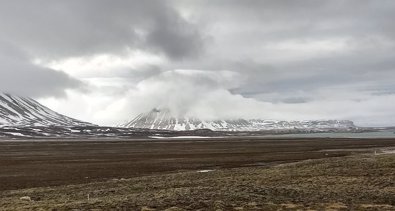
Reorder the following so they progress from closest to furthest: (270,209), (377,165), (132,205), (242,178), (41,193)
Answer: (270,209) → (132,205) → (41,193) → (242,178) → (377,165)

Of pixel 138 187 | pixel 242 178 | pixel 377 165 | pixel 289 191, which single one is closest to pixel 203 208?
pixel 289 191

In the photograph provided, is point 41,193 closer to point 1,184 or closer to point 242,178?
point 1,184

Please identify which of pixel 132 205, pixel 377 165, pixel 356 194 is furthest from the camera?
pixel 377 165

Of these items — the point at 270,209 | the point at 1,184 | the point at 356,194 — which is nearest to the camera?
the point at 270,209

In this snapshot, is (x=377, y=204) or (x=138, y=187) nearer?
(x=377, y=204)

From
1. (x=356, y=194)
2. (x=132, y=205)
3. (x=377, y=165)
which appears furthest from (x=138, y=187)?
(x=377, y=165)

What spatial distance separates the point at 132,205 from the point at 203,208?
3.70m

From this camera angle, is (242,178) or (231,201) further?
(242,178)

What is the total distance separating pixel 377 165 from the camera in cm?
3888

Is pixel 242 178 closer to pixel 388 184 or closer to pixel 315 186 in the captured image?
pixel 315 186

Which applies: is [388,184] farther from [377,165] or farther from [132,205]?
[132,205]

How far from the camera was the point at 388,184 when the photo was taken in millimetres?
27672

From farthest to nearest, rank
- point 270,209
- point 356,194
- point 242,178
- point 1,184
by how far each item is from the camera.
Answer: point 1,184
point 242,178
point 356,194
point 270,209

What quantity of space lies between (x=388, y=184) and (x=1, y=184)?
33.2 metres
